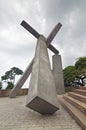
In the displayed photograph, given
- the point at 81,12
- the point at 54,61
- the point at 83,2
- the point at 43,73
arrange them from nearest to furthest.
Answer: the point at 43,73
the point at 83,2
the point at 81,12
the point at 54,61

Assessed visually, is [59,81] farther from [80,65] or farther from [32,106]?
[32,106]

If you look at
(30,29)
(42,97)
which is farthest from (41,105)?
(30,29)

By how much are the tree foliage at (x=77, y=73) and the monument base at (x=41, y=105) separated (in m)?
14.6

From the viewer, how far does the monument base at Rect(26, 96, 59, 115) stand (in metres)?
3.75

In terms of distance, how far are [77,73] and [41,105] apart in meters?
15.0

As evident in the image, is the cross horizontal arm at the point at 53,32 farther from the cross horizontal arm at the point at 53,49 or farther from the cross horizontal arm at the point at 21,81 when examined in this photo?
the cross horizontal arm at the point at 21,81

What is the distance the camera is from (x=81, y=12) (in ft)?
24.1

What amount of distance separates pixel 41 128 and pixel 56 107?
39.0 inches

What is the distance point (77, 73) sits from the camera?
59.9 feet

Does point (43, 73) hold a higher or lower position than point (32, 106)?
higher

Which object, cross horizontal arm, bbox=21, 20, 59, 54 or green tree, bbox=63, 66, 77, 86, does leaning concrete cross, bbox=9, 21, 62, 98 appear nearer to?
cross horizontal arm, bbox=21, 20, 59, 54

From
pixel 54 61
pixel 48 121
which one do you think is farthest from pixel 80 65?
pixel 48 121

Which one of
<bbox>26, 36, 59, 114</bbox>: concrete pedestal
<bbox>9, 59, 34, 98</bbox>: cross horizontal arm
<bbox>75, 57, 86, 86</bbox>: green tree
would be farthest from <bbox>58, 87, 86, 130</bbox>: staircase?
<bbox>75, 57, 86, 86</bbox>: green tree

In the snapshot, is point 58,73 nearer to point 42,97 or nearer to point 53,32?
point 53,32
